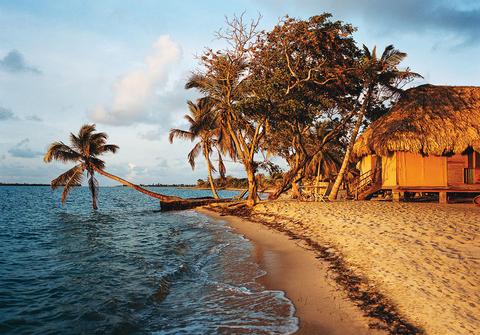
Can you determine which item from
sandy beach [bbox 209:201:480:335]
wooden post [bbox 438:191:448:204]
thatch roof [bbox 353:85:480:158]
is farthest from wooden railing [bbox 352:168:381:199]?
sandy beach [bbox 209:201:480:335]

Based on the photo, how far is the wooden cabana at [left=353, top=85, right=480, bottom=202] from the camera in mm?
17578

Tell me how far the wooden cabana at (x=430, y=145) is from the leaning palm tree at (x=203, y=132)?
11492 mm

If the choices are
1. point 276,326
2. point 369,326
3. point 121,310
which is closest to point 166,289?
point 121,310

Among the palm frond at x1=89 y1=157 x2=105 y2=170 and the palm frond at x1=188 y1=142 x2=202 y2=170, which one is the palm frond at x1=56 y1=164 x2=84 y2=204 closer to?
the palm frond at x1=89 y1=157 x2=105 y2=170

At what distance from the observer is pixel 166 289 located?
6.99m

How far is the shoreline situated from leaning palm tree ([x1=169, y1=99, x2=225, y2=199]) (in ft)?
53.6

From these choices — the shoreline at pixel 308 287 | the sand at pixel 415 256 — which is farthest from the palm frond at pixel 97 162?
the shoreline at pixel 308 287

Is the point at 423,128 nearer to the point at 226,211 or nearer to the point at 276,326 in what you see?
the point at 226,211

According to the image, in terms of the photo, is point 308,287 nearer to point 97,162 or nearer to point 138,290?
point 138,290

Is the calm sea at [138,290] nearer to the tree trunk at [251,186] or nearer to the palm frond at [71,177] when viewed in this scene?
the tree trunk at [251,186]

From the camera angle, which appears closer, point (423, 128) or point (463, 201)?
point (423, 128)

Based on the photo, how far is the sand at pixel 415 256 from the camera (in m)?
4.85

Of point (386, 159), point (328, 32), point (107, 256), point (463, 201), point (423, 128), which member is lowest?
point (107, 256)

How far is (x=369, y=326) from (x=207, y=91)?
18.4 m
